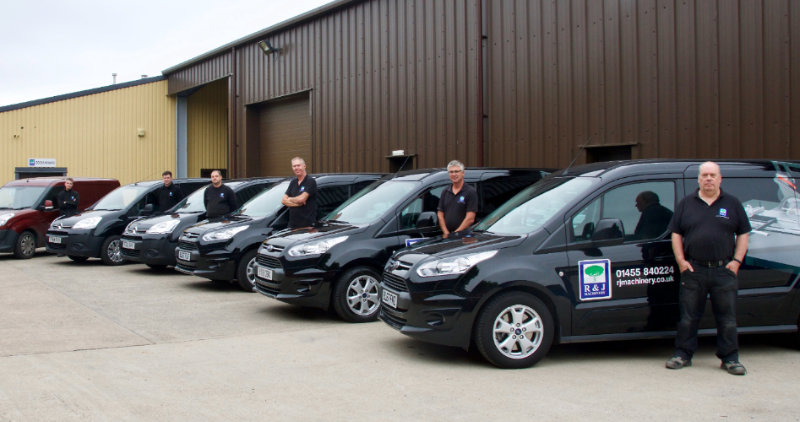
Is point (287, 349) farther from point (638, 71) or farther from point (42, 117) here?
point (42, 117)

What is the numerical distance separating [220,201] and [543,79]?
5.80m

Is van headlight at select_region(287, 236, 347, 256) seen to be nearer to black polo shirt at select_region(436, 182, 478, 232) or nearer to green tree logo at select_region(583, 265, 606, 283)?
black polo shirt at select_region(436, 182, 478, 232)

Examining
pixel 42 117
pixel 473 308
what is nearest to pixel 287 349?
pixel 473 308

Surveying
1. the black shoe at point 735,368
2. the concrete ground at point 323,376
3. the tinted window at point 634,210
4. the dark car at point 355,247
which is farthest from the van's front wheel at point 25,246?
the black shoe at point 735,368

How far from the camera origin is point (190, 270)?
1062 cm

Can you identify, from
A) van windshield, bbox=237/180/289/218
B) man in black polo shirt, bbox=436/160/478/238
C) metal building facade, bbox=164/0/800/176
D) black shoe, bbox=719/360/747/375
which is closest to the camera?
black shoe, bbox=719/360/747/375

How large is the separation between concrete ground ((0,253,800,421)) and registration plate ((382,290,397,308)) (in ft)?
1.46

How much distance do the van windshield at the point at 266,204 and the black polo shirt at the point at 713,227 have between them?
625 cm

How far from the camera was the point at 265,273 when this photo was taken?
841 centimetres

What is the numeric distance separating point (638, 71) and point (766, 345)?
534 centimetres

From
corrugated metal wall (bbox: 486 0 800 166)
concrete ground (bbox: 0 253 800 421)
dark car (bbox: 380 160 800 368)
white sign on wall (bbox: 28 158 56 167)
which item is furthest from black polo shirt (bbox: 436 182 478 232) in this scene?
white sign on wall (bbox: 28 158 56 167)

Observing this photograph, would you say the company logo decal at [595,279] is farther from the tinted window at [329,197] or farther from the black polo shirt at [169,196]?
the black polo shirt at [169,196]

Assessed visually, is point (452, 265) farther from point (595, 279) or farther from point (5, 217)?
point (5, 217)

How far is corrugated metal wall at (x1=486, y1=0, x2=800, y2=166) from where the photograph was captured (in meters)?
9.38
